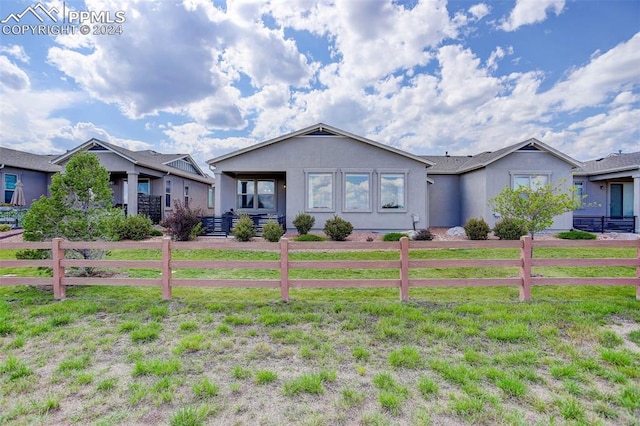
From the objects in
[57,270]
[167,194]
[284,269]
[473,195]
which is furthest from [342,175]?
[167,194]

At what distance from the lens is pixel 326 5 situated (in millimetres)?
12820

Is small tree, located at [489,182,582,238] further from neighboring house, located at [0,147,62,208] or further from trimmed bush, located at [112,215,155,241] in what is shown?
neighboring house, located at [0,147,62,208]

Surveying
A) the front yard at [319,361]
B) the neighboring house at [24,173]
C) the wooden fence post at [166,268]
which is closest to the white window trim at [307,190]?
the front yard at [319,361]

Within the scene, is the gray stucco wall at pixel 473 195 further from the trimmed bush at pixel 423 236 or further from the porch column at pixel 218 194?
the porch column at pixel 218 194

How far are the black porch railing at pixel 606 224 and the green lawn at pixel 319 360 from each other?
14116 mm

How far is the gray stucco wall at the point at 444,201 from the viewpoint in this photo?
18703mm

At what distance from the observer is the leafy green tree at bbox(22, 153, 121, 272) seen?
6477 mm

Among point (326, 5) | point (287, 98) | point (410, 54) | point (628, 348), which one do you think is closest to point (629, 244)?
point (628, 348)

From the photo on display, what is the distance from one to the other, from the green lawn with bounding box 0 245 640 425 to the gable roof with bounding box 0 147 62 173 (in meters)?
17.5

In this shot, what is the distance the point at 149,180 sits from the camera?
19.6 meters

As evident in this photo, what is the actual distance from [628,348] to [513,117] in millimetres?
18749

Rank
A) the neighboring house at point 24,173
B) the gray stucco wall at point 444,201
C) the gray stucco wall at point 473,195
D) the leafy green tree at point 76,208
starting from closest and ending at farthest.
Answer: the leafy green tree at point 76,208 → the gray stucco wall at point 473,195 → the neighboring house at point 24,173 → the gray stucco wall at point 444,201

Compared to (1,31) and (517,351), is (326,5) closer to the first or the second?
(1,31)

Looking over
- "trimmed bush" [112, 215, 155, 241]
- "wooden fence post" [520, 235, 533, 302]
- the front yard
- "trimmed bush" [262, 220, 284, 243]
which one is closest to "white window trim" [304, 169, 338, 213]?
"trimmed bush" [262, 220, 284, 243]
